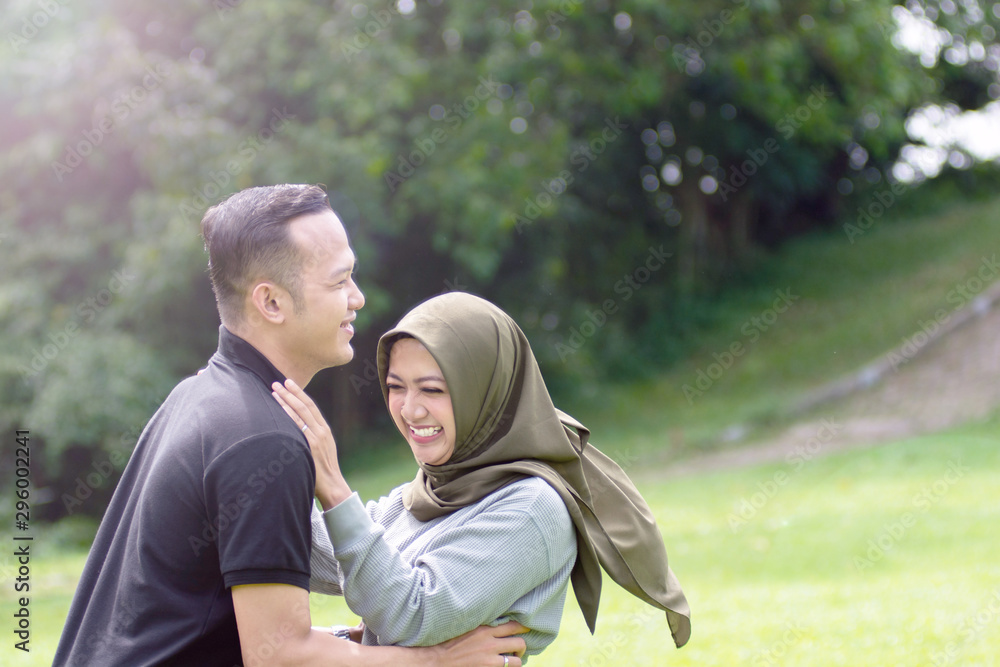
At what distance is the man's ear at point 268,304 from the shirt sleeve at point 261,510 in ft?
1.29

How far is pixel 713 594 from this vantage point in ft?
22.9

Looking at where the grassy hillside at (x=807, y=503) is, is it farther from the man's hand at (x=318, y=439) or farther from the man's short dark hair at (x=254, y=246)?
the man's short dark hair at (x=254, y=246)

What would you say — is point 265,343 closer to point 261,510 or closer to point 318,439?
point 318,439

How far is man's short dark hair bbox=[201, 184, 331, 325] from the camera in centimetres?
231

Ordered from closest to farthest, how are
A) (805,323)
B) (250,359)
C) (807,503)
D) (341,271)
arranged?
(250,359), (341,271), (807,503), (805,323)

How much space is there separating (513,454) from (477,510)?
0.61 ft

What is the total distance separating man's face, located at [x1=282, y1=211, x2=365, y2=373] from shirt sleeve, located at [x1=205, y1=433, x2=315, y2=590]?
385 millimetres

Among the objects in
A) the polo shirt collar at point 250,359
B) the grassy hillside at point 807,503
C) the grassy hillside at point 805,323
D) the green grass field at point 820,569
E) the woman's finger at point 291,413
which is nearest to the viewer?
the woman's finger at point 291,413

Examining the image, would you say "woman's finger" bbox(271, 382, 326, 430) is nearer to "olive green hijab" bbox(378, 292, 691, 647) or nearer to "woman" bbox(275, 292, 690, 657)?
"woman" bbox(275, 292, 690, 657)

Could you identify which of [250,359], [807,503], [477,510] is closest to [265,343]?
[250,359]

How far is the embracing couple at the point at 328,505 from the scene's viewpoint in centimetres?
203

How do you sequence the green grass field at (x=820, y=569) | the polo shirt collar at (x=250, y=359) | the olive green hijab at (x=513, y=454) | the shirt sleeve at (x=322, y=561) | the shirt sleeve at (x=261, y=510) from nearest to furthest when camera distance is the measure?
the shirt sleeve at (x=261, y=510)
the polo shirt collar at (x=250, y=359)
the olive green hijab at (x=513, y=454)
the shirt sleeve at (x=322, y=561)
the green grass field at (x=820, y=569)

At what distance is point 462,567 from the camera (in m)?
2.29

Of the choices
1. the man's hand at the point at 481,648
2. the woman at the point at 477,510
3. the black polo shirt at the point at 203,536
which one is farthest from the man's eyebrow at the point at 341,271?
the man's hand at the point at 481,648
